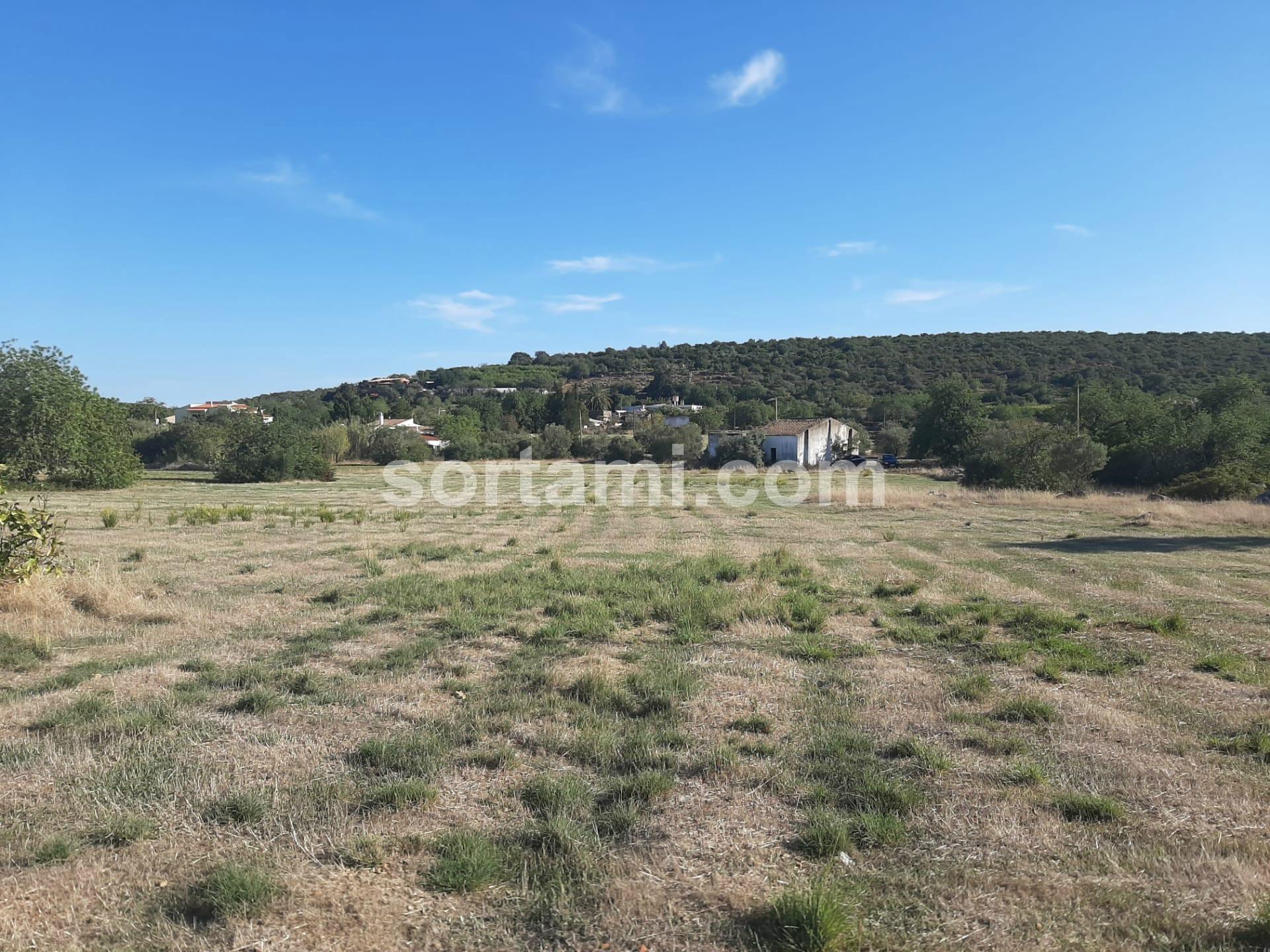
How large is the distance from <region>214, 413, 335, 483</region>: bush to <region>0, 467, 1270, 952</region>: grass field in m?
44.3

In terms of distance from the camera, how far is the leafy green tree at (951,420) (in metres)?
68.8

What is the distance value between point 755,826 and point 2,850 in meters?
4.23

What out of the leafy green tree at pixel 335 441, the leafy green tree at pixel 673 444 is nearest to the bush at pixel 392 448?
the leafy green tree at pixel 335 441

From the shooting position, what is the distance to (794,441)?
241 ft

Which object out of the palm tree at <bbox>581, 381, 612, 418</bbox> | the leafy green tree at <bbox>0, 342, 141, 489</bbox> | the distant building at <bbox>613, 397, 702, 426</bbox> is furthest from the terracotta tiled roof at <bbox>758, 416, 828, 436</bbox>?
the leafy green tree at <bbox>0, 342, 141, 489</bbox>

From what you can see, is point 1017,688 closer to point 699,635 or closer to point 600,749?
point 699,635

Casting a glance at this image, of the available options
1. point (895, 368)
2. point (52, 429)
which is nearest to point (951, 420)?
point (895, 368)

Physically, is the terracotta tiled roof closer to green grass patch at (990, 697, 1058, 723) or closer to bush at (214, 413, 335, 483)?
bush at (214, 413, 335, 483)

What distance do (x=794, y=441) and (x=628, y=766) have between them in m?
70.2

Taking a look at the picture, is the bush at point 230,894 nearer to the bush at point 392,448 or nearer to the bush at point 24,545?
the bush at point 24,545

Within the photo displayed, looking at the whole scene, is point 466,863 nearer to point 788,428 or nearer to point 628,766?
point 628,766

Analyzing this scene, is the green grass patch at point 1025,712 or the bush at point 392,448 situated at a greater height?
the bush at point 392,448

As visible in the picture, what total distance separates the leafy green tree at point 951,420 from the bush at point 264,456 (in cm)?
5537

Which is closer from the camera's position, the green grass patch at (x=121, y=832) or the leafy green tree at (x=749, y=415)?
the green grass patch at (x=121, y=832)
